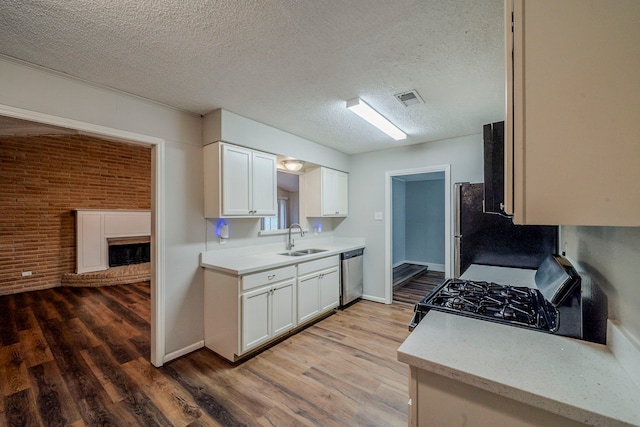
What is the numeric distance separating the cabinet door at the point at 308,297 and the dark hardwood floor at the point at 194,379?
0.59 ft

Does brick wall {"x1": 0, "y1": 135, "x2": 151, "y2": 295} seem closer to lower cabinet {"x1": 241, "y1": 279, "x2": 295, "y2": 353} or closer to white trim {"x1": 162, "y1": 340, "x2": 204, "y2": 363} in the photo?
white trim {"x1": 162, "y1": 340, "x2": 204, "y2": 363}

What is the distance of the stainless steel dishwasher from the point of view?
3809 millimetres

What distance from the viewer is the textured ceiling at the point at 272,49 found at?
4.37ft

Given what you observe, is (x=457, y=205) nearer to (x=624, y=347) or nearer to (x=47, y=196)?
(x=624, y=347)

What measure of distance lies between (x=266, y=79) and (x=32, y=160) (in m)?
5.43

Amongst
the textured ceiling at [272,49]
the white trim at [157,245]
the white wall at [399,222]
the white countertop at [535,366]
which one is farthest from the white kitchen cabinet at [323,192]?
the white countertop at [535,366]

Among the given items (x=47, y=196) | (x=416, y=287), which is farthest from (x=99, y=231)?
(x=416, y=287)

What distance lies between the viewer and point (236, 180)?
8.96 ft

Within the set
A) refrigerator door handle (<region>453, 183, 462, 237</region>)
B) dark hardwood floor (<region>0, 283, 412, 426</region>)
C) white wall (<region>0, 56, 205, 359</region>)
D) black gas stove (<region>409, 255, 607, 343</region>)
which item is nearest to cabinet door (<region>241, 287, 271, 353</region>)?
dark hardwood floor (<region>0, 283, 412, 426</region>)

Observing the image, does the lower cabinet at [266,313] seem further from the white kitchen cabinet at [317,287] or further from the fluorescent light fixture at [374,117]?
→ the fluorescent light fixture at [374,117]

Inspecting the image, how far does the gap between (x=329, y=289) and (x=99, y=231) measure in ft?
16.6

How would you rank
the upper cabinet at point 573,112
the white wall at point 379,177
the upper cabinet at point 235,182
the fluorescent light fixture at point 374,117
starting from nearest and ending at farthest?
1. the upper cabinet at point 573,112
2. the fluorescent light fixture at point 374,117
3. the upper cabinet at point 235,182
4. the white wall at point 379,177

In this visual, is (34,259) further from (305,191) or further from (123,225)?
(305,191)

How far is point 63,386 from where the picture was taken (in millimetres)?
2113
